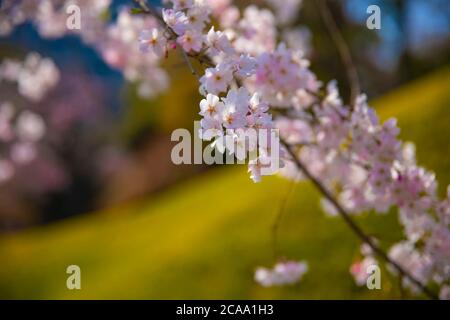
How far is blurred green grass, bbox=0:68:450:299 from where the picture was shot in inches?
169

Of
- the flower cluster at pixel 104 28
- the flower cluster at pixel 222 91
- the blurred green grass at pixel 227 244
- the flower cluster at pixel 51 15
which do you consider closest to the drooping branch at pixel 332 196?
the flower cluster at pixel 222 91

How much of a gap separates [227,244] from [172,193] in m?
4.05

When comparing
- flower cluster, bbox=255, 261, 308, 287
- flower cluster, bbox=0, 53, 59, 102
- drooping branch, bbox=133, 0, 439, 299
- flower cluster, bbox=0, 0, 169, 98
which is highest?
flower cluster, bbox=0, 53, 59, 102

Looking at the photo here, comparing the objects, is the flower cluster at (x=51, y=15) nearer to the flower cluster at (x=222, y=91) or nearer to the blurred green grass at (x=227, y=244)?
the flower cluster at (x=222, y=91)

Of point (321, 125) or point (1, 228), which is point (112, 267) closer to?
point (321, 125)

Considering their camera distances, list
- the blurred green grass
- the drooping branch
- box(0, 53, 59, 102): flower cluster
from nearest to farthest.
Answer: the drooping branch → box(0, 53, 59, 102): flower cluster → the blurred green grass

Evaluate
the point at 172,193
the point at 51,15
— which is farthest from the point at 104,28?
the point at 172,193

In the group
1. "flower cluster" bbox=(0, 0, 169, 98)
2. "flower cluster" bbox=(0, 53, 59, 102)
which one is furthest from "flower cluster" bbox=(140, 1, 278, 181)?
"flower cluster" bbox=(0, 53, 59, 102)

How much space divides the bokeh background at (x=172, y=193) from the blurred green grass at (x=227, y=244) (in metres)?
0.02

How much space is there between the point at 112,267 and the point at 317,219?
9.51 feet

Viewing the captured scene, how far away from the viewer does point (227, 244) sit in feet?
17.5

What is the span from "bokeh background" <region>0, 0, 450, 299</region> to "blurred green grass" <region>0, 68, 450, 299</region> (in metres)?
0.02

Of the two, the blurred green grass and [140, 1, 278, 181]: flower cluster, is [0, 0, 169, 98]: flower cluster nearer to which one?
[140, 1, 278, 181]: flower cluster

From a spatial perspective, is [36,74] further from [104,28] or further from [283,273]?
[283,273]
